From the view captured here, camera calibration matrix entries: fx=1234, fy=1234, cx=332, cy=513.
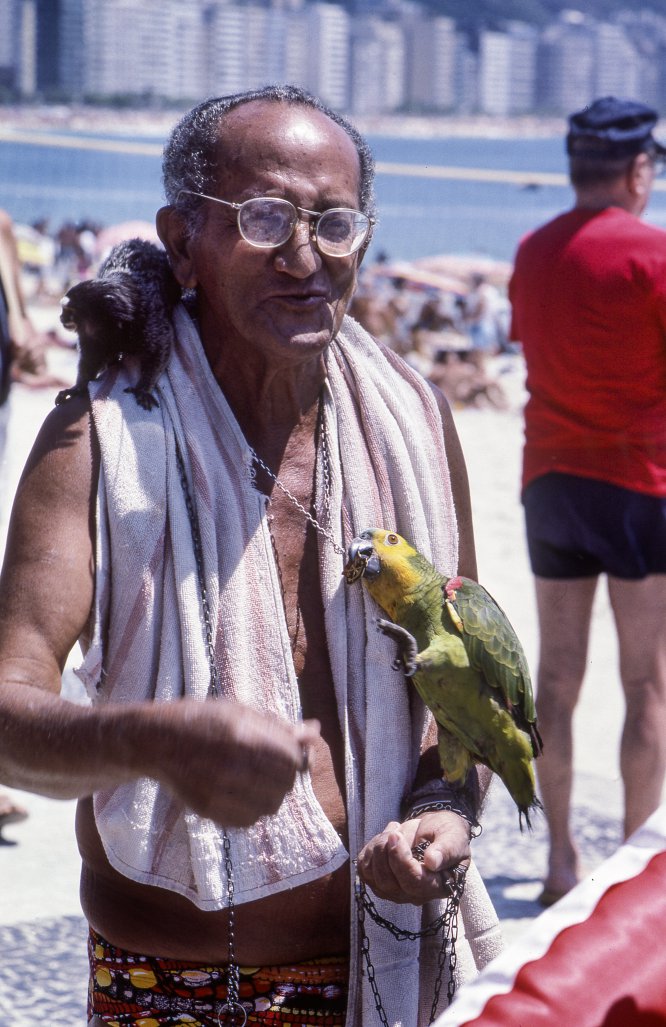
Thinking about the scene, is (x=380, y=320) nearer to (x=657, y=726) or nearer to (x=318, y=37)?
(x=657, y=726)

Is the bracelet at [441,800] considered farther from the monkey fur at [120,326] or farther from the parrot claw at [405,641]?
the monkey fur at [120,326]

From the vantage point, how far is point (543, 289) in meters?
3.86

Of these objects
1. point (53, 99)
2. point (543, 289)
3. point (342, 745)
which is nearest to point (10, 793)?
point (543, 289)

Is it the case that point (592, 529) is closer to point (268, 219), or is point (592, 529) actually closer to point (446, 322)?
point (268, 219)

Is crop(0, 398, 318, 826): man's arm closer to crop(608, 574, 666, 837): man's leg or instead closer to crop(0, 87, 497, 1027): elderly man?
crop(0, 87, 497, 1027): elderly man

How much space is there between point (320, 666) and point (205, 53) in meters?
62.9

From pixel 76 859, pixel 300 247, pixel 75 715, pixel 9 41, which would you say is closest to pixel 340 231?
pixel 300 247

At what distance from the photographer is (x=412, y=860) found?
4.92 feet

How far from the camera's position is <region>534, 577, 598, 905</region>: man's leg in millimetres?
3779

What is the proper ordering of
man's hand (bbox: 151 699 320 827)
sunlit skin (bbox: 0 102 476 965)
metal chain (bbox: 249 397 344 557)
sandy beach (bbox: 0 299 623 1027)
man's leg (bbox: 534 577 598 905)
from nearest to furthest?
man's hand (bbox: 151 699 320 827)
sunlit skin (bbox: 0 102 476 965)
metal chain (bbox: 249 397 344 557)
sandy beach (bbox: 0 299 623 1027)
man's leg (bbox: 534 577 598 905)

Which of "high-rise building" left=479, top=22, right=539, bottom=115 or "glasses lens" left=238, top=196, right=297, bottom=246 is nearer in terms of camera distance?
"glasses lens" left=238, top=196, right=297, bottom=246

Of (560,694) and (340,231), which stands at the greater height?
(340,231)

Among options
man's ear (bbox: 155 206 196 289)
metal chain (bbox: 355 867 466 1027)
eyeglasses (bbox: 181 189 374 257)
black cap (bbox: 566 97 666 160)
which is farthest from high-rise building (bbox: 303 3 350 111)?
metal chain (bbox: 355 867 466 1027)

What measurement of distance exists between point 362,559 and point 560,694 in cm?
236
